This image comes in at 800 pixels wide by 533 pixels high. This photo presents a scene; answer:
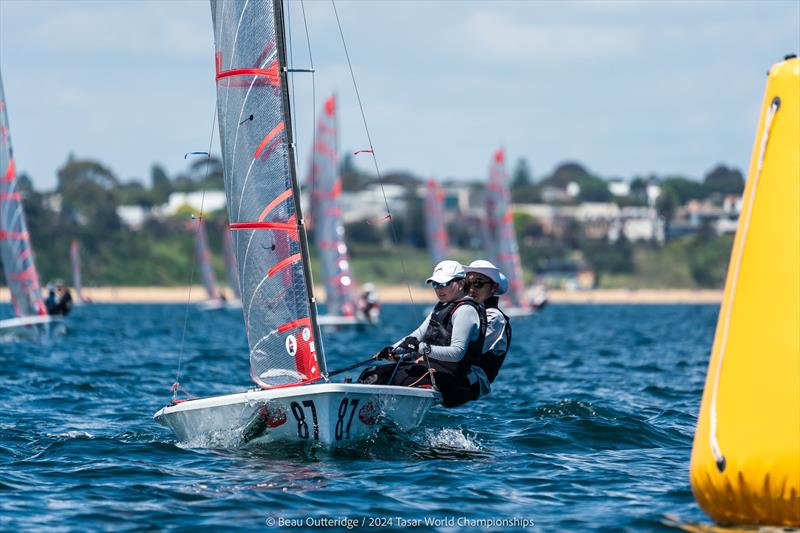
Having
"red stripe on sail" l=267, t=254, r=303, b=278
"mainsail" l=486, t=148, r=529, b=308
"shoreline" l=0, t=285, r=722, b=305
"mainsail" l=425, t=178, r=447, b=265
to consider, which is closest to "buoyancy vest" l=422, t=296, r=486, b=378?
"red stripe on sail" l=267, t=254, r=303, b=278

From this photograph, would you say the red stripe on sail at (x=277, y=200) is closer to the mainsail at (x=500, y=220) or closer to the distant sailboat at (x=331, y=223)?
the distant sailboat at (x=331, y=223)

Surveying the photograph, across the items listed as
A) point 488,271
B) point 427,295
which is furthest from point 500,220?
point 427,295

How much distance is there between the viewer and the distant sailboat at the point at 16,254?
89.5ft

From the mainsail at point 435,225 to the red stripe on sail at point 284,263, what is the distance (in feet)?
135

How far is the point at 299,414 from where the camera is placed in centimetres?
955

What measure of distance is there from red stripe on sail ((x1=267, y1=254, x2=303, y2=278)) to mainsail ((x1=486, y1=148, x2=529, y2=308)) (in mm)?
41578

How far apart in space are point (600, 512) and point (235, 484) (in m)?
2.42

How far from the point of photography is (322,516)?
7789 mm

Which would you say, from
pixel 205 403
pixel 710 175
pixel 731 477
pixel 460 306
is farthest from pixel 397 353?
pixel 710 175

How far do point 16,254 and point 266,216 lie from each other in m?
18.9

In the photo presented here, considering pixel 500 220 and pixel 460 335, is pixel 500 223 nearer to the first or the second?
pixel 500 220

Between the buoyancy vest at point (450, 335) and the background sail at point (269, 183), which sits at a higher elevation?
the background sail at point (269, 183)

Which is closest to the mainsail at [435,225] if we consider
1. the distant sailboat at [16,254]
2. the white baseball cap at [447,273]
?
the distant sailboat at [16,254]

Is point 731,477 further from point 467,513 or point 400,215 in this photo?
point 400,215
